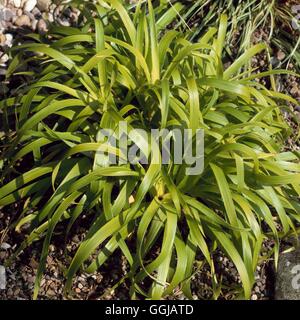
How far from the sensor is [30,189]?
9.84ft

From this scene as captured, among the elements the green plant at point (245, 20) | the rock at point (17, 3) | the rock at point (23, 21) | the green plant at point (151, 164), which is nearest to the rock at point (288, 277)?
the green plant at point (151, 164)

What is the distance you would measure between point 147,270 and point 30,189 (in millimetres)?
701

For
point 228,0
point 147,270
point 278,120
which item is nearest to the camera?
point 147,270

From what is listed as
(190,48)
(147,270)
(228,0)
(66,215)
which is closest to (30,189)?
(66,215)

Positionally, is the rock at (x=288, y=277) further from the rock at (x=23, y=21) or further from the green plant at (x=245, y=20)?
the rock at (x=23, y=21)

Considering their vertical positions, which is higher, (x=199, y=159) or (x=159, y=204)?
(x=199, y=159)

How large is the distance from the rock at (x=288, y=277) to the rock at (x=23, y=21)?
1905 millimetres

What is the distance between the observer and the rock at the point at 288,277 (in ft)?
10.3

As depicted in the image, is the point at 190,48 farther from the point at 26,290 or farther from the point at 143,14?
the point at 26,290

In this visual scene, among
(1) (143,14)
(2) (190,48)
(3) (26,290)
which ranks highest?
(1) (143,14)

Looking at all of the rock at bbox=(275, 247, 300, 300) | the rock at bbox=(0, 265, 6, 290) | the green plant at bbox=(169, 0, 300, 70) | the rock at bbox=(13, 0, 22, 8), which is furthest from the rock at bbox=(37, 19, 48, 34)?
the rock at bbox=(275, 247, 300, 300)

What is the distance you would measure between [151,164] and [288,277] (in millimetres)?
978

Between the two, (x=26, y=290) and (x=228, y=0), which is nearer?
(x=26, y=290)

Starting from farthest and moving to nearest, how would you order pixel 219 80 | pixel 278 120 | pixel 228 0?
pixel 228 0, pixel 278 120, pixel 219 80
